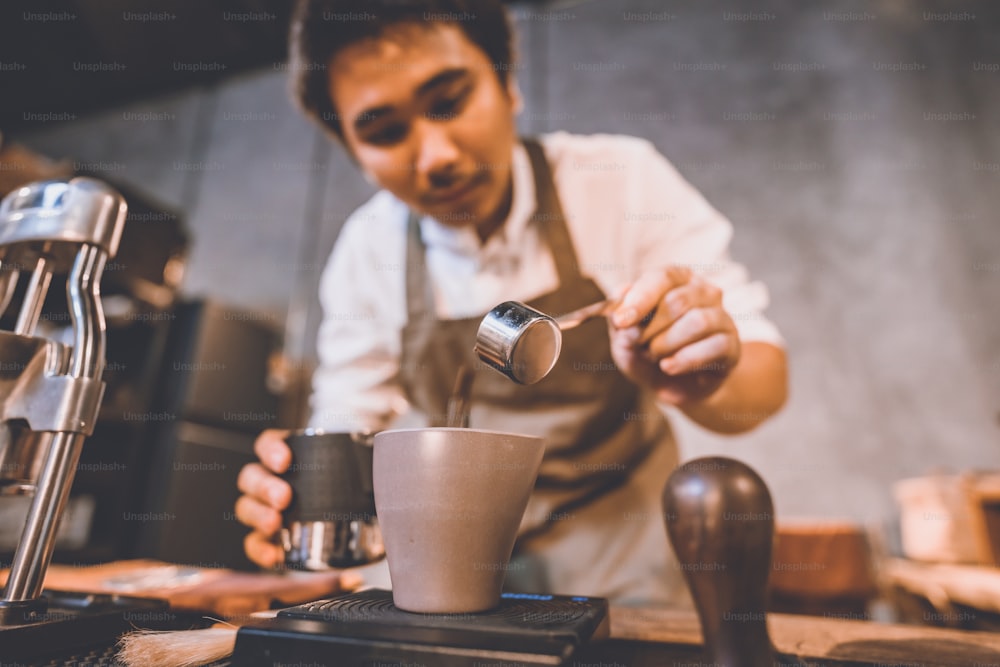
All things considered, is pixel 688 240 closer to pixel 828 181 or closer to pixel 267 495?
pixel 267 495

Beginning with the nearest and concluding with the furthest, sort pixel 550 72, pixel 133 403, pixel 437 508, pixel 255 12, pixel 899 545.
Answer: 1. pixel 437 508
2. pixel 899 545
3. pixel 133 403
4. pixel 550 72
5. pixel 255 12

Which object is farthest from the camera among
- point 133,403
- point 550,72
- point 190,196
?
point 190,196

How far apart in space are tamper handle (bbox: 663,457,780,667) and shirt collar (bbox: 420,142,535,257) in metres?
1.12

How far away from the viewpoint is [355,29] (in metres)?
1.28

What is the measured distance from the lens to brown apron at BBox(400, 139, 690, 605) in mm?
1309

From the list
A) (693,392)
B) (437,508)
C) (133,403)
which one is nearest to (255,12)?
(133,403)

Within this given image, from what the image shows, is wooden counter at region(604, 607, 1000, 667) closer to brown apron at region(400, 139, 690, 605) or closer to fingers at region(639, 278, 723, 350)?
fingers at region(639, 278, 723, 350)

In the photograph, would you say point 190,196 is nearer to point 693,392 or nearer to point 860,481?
point 693,392

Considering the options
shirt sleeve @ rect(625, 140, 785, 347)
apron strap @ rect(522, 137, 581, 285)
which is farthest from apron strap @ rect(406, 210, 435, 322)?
shirt sleeve @ rect(625, 140, 785, 347)

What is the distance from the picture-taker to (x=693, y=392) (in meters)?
0.97

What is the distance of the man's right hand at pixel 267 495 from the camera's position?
2.19 feet

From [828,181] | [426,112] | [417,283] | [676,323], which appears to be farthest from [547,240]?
[828,181]

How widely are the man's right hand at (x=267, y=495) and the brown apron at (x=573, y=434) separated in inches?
23.7

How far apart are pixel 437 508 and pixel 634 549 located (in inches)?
38.3
